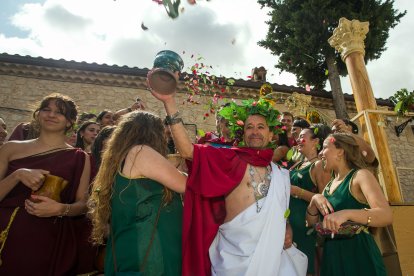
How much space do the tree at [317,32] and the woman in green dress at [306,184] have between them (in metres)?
9.47

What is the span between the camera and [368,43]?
45.9 ft

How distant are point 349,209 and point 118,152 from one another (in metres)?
1.85

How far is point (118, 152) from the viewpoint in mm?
2283

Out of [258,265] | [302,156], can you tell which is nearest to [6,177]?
[258,265]

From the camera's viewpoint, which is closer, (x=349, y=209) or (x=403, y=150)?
(x=349, y=209)

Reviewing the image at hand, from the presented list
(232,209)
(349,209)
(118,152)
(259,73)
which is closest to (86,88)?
(259,73)

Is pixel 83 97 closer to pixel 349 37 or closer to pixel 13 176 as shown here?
pixel 349 37

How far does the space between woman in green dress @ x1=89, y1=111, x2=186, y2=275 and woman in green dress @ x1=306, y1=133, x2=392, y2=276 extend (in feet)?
3.87

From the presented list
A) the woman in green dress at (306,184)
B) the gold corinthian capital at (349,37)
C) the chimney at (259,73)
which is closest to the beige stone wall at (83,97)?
the chimney at (259,73)

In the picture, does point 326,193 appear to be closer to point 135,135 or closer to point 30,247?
point 135,135

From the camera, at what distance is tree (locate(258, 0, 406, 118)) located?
531 inches

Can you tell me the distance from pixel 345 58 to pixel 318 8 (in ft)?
29.0

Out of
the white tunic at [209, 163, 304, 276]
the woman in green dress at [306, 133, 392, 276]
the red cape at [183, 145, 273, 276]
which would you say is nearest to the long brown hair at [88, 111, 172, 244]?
the red cape at [183, 145, 273, 276]

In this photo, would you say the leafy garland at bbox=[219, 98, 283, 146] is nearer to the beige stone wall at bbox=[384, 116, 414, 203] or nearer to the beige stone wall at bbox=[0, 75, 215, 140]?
the beige stone wall at bbox=[0, 75, 215, 140]
